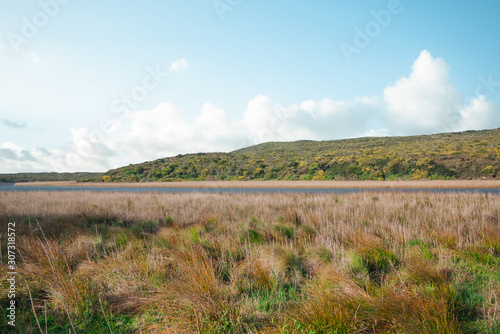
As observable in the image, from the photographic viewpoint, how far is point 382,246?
4.21 m

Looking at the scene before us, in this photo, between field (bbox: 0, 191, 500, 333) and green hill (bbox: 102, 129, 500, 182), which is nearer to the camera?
field (bbox: 0, 191, 500, 333)

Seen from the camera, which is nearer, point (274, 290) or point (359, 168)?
point (274, 290)

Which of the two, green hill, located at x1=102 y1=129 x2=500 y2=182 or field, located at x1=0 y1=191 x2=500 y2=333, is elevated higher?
green hill, located at x1=102 y1=129 x2=500 y2=182

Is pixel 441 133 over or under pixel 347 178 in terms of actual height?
over

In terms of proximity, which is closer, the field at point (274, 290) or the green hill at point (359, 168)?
the field at point (274, 290)

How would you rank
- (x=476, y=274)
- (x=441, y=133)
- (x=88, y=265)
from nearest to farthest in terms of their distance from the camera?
(x=476, y=274) → (x=88, y=265) → (x=441, y=133)

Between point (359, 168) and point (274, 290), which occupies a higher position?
point (359, 168)

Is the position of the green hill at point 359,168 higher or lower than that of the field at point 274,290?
higher

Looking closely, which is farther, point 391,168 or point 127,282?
point 391,168

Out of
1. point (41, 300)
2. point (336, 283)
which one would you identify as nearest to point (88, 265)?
point (41, 300)

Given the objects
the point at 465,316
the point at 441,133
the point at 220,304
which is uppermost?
the point at 441,133

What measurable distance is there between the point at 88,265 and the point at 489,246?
645 centimetres

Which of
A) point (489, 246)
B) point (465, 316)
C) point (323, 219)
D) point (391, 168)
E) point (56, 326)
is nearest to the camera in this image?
point (465, 316)

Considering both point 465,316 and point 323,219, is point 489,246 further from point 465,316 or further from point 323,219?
point 323,219
